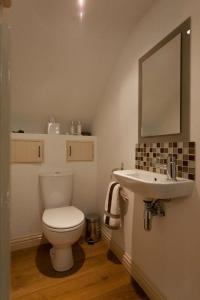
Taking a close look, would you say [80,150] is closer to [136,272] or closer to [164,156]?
[164,156]

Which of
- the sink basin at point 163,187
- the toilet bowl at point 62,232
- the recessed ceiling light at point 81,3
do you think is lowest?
the toilet bowl at point 62,232

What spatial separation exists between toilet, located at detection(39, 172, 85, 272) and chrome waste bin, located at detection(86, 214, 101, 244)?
1.06ft

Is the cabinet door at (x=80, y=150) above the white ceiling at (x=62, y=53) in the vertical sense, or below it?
below

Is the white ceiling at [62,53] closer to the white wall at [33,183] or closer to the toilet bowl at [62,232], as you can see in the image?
the white wall at [33,183]

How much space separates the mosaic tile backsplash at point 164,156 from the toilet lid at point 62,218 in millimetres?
699

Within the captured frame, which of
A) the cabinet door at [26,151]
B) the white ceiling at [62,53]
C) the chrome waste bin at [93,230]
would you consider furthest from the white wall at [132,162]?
the cabinet door at [26,151]

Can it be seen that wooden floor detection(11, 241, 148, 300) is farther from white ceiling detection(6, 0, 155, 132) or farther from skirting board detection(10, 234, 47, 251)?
white ceiling detection(6, 0, 155, 132)

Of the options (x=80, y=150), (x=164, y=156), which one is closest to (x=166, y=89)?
(x=164, y=156)

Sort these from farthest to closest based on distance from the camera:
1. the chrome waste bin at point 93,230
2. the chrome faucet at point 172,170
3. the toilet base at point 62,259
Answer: the chrome waste bin at point 93,230
the toilet base at point 62,259
the chrome faucet at point 172,170

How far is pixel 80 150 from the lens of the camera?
7.34 ft

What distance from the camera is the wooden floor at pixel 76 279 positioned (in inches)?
54.3

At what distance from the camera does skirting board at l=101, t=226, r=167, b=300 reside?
1320 millimetres

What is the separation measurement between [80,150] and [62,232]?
98 centimetres

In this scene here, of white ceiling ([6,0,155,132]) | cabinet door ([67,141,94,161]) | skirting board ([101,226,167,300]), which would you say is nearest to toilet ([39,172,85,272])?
cabinet door ([67,141,94,161])
